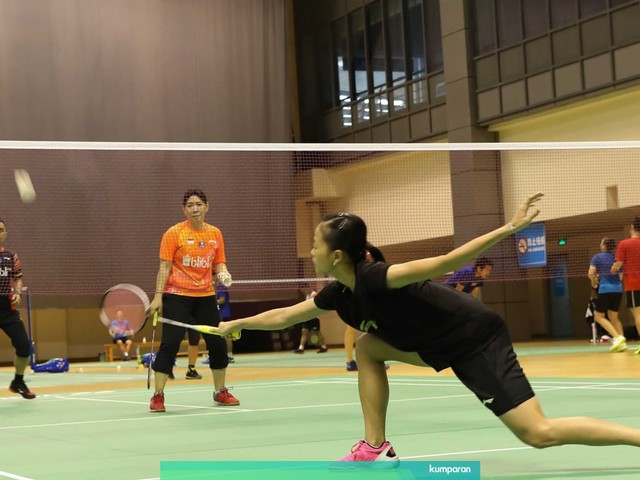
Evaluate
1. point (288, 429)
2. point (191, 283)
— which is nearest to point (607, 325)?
point (191, 283)

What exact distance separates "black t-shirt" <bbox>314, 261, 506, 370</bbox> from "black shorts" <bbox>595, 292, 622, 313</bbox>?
44.0ft

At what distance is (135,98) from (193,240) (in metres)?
19.6

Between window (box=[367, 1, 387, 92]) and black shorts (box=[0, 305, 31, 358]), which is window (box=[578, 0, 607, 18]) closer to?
window (box=[367, 1, 387, 92])

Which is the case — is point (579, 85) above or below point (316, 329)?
above

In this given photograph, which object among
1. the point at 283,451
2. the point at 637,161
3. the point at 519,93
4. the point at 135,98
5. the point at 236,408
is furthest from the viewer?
the point at 135,98

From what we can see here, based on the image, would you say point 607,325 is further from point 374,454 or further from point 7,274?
point 374,454

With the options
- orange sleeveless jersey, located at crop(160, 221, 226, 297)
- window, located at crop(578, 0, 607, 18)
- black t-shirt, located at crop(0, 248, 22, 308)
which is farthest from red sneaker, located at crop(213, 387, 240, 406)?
window, located at crop(578, 0, 607, 18)

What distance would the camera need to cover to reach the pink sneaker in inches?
209

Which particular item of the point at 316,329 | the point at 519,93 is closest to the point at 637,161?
the point at 519,93

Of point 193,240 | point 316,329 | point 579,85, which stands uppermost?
point 579,85

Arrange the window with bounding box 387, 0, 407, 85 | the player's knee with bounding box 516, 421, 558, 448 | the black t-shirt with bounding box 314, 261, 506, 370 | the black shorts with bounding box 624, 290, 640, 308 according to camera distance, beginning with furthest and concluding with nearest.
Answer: the window with bounding box 387, 0, 407, 85, the black shorts with bounding box 624, 290, 640, 308, the black t-shirt with bounding box 314, 261, 506, 370, the player's knee with bounding box 516, 421, 558, 448

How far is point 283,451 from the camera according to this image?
6.46 metres

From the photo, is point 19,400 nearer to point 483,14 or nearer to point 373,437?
point 373,437

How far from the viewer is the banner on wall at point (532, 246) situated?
23.8 m
